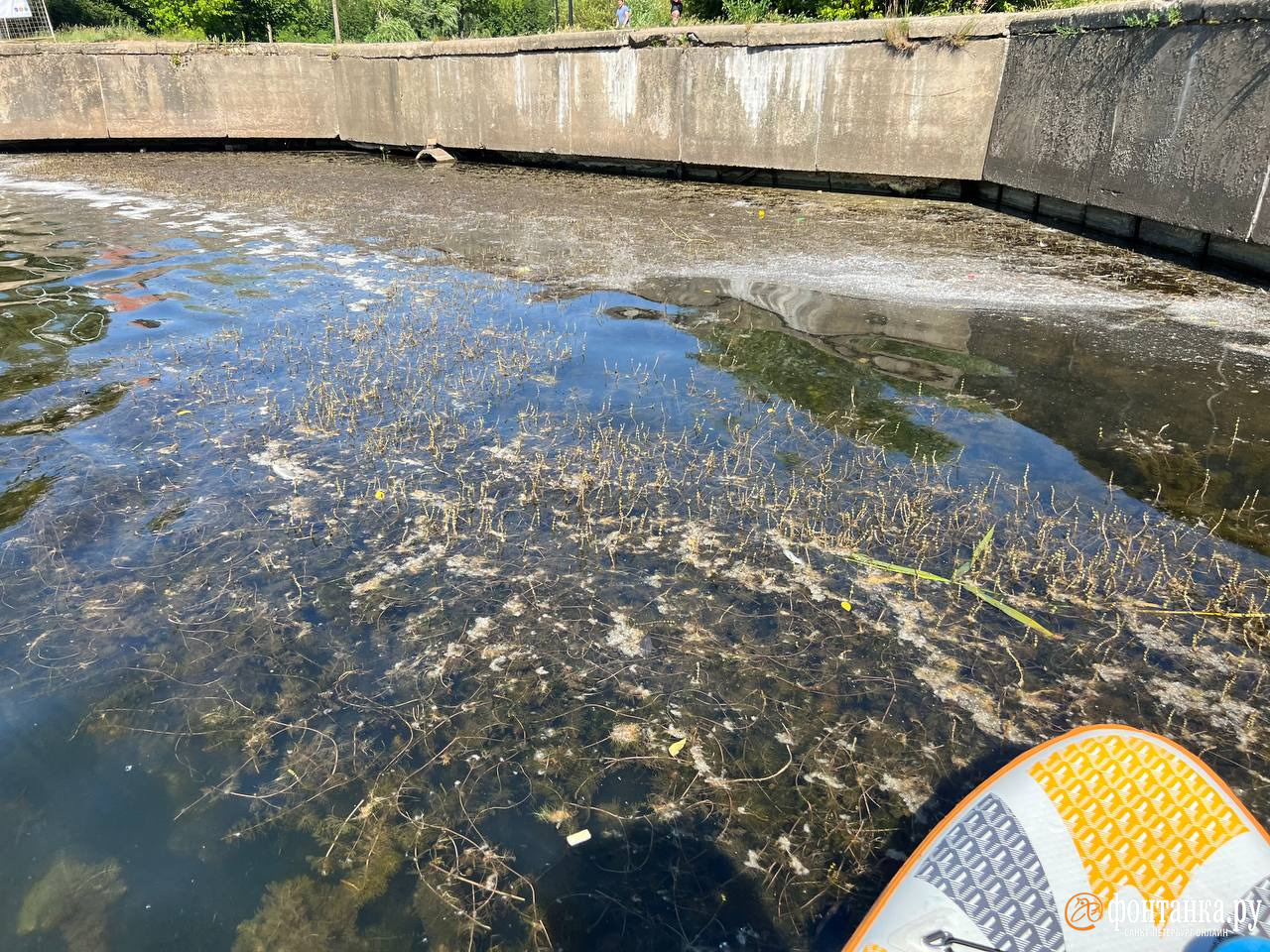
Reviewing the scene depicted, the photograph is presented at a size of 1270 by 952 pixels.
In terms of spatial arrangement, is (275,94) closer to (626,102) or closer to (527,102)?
(527,102)

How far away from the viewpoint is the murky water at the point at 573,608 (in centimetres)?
228

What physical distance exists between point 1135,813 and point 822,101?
11153 millimetres

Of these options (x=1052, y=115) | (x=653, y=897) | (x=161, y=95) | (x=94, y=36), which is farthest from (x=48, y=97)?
(x=653, y=897)

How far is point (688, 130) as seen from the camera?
12773 millimetres

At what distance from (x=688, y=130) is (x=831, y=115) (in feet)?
7.39

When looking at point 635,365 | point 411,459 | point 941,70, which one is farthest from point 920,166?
point 411,459

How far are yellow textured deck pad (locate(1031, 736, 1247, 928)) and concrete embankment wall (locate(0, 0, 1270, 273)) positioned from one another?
21.1 feet

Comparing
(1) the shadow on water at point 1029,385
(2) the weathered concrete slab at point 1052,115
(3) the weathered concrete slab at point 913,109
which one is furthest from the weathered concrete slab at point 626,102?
(1) the shadow on water at point 1029,385

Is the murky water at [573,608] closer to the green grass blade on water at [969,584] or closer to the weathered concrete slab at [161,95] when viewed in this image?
the green grass blade on water at [969,584]

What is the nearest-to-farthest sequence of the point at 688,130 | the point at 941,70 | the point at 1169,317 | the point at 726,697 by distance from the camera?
the point at 726,697 → the point at 1169,317 → the point at 941,70 → the point at 688,130

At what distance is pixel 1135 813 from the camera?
7.14 feet

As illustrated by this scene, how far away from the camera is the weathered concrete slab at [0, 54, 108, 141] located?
51.7 feet

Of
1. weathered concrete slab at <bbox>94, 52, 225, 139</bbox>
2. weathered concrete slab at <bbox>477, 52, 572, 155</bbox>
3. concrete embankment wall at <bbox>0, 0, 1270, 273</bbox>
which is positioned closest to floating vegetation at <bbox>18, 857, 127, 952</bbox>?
concrete embankment wall at <bbox>0, 0, 1270, 273</bbox>

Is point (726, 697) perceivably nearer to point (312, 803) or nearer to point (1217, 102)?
point (312, 803)
